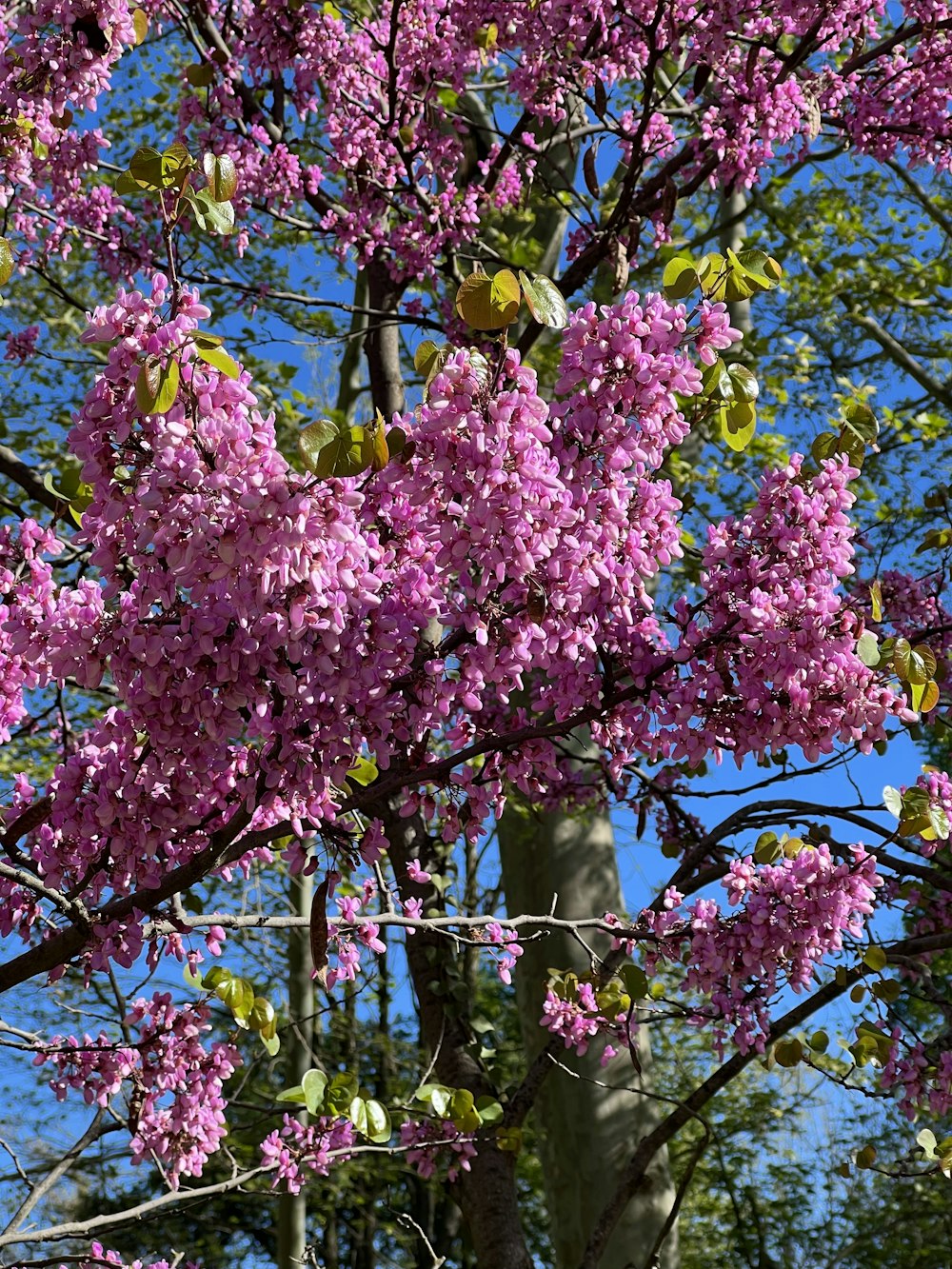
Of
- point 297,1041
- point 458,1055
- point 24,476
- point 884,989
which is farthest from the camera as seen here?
point 297,1041

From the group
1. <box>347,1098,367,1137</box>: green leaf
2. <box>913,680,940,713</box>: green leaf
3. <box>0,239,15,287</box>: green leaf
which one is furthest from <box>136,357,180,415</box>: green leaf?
<box>347,1098,367,1137</box>: green leaf

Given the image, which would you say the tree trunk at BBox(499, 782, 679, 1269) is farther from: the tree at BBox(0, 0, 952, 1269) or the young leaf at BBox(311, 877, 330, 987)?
the young leaf at BBox(311, 877, 330, 987)

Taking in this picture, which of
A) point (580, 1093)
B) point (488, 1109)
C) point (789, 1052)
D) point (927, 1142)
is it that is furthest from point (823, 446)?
point (580, 1093)

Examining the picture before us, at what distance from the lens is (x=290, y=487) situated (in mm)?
1814

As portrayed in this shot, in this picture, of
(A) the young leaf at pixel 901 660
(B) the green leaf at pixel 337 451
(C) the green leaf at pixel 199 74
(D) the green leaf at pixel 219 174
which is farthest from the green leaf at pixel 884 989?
(C) the green leaf at pixel 199 74

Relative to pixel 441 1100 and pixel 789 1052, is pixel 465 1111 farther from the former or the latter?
pixel 789 1052

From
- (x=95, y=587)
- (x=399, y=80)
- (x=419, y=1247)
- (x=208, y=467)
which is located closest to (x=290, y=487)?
(x=208, y=467)

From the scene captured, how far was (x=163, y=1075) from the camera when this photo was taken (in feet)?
12.0

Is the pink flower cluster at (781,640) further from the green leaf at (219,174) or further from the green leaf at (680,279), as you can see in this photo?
the green leaf at (219,174)

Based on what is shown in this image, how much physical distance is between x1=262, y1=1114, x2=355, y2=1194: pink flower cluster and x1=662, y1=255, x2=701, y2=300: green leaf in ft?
9.87

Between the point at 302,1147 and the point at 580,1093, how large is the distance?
80.1 inches

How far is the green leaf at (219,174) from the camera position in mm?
2086

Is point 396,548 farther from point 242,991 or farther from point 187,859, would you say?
point 242,991

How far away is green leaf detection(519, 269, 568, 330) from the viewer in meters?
1.90
